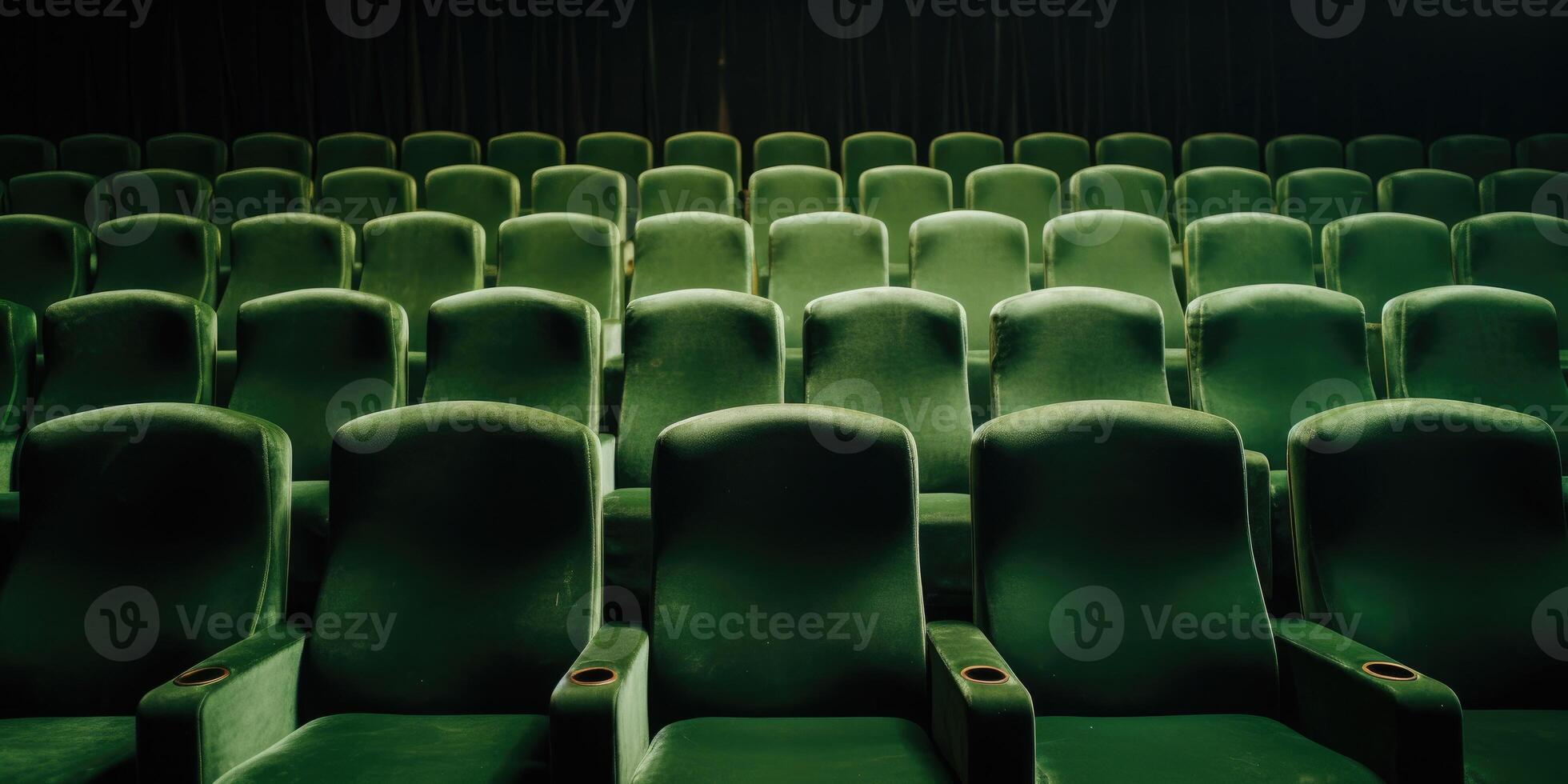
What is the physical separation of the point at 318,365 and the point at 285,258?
707 millimetres

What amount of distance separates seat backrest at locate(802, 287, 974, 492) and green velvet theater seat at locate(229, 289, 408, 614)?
2.15 ft

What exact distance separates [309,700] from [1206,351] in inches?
53.0

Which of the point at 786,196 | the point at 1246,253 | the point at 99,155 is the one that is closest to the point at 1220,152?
the point at 1246,253

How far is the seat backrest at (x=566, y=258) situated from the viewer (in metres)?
2.17

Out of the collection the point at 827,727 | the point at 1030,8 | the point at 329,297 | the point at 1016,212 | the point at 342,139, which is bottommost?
the point at 827,727

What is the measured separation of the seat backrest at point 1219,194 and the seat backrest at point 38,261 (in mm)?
2616

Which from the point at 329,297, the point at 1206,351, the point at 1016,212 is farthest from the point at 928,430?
the point at 1016,212

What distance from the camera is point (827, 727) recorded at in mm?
986

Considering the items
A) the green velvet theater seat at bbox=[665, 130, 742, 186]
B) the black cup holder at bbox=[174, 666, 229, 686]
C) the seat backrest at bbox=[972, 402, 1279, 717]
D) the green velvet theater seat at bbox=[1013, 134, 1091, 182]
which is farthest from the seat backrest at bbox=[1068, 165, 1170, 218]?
the black cup holder at bbox=[174, 666, 229, 686]

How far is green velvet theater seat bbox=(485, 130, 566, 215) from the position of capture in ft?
10.6

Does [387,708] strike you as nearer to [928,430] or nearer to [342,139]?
[928,430]

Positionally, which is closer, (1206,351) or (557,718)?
(557,718)

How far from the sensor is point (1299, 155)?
3246mm

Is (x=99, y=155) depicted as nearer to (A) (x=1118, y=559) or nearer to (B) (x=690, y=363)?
(B) (x=690, y=363)
